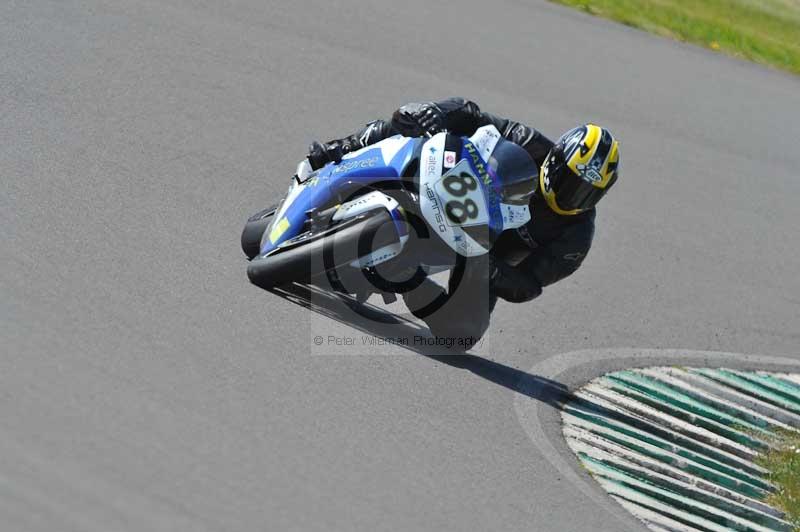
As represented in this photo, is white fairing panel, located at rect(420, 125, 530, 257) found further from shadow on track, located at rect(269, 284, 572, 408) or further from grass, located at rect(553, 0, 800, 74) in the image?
grass, located at rect(553, 0, 800, 74)

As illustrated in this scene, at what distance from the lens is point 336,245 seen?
6703 mm

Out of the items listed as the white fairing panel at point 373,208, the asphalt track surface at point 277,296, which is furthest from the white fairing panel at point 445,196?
the asphalt track surface at point 277,296

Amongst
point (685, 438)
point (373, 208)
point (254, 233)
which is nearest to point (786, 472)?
point (685, 438)

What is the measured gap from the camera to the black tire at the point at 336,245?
6688mm

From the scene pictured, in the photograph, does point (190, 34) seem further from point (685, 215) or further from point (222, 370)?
point (222, 370)

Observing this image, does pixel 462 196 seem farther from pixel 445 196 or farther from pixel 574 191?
pixel 574 191

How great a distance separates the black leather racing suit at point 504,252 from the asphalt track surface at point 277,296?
326mm

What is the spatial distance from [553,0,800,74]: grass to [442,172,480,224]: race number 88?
7.63 m

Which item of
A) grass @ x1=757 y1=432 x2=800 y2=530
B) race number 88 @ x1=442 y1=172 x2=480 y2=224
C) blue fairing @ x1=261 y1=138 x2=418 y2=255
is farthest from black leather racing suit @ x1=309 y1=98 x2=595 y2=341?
grass @ x1=757 y1=432 x2=800 y2=530

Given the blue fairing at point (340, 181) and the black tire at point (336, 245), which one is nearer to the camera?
the black tire at point (336, 245)

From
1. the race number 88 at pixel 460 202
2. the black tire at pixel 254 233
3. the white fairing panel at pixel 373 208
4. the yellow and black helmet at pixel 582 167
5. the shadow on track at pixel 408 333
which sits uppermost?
the yellow and black helmet at pixel 582 167

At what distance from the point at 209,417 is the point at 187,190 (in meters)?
2.88

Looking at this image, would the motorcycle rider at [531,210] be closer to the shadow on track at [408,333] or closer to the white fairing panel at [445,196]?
the shadow on track at [408,333]

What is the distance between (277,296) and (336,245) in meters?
0.71
